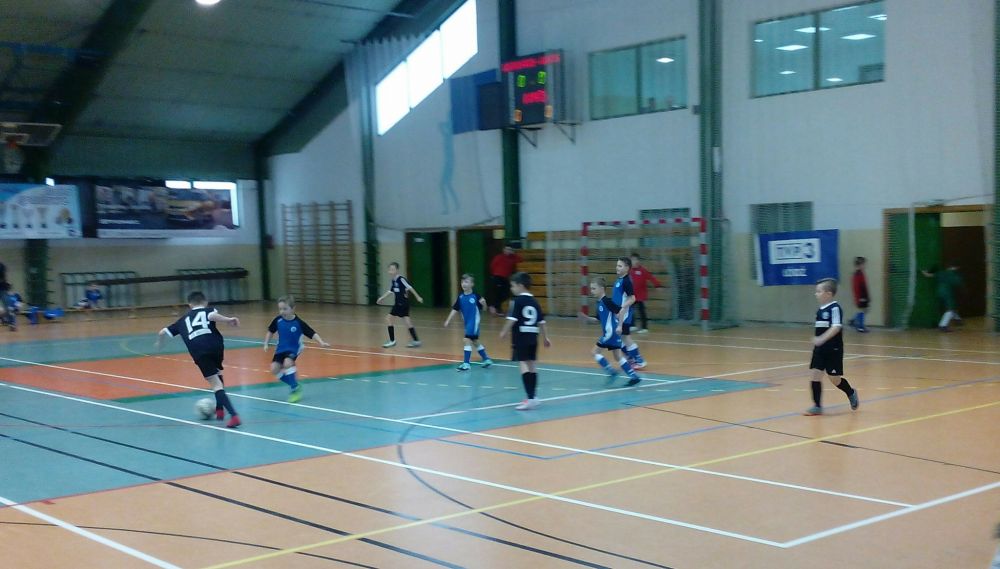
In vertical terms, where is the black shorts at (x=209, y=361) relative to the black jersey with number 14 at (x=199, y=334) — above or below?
below

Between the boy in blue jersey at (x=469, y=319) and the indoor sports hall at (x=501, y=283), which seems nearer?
the indoor sports hall at (x=501, y=283)

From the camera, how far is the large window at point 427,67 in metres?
29.7

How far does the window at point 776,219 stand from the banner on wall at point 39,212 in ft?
74.3

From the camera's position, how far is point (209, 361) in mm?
11453

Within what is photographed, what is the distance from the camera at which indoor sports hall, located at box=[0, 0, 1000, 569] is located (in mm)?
7426

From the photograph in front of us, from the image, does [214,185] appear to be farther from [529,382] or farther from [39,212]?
[529,382]

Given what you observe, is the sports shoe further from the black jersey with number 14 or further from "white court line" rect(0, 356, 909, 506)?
the black jersey with number 14

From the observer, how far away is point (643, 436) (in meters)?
10.3

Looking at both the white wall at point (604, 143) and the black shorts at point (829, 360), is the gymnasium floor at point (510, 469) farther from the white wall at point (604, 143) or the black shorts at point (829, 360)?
the white wall at point (604, 143)

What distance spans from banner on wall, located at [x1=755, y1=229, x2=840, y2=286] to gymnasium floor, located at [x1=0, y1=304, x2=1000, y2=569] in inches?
188

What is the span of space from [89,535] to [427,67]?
84.1 ft

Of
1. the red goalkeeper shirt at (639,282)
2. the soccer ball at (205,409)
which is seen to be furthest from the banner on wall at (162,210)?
the soccer ball at (205,409)

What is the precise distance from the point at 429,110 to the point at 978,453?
24.1m

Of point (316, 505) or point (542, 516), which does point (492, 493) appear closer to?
point (542, 516)
